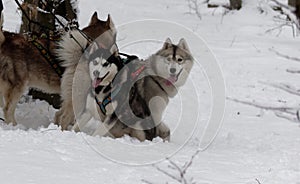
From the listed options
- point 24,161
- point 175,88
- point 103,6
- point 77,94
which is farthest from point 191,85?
point 103,6

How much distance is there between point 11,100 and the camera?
236 inches

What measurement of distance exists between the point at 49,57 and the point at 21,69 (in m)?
0.34

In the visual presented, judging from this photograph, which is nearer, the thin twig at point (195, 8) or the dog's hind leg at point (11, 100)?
the dog's hind leg at point (11, 100)

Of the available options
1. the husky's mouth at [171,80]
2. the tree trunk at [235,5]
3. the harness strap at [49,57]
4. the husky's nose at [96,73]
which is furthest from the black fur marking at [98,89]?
the tree trunk at [235,5]

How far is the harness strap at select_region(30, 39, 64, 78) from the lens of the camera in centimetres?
585

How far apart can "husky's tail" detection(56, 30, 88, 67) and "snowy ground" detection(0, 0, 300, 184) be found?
0.80 m

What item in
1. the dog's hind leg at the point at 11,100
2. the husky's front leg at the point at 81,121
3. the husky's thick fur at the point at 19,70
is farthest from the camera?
the dog's hind leg at the point at 11,100

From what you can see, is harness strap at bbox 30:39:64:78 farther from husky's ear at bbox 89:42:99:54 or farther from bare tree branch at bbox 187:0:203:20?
bare tree branch at bbox 187:0:203:20

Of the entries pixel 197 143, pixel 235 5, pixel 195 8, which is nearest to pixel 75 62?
pixel 197 143

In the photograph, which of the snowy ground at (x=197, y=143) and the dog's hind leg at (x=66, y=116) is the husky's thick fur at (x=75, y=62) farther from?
the snowy ground at (x=197, y=143)

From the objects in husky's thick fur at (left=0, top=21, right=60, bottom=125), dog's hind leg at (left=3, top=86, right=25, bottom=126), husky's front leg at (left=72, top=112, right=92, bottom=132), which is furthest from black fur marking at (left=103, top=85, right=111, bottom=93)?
dog's hind leg at (left=3, top=86, right=25, bottom=126)

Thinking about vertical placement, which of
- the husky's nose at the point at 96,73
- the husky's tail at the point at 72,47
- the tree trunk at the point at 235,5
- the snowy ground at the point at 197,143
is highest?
the husky's tail at the point at 72,47

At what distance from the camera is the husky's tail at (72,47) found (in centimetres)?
552

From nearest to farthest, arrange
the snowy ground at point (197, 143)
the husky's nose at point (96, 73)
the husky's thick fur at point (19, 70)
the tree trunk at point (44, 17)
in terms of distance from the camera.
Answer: the snowy ground at point (197, 143) → the husky's nose at point (96, 73) → the husky's thick fur at point (19, 70) → the tree trunk at point (44, 17)
